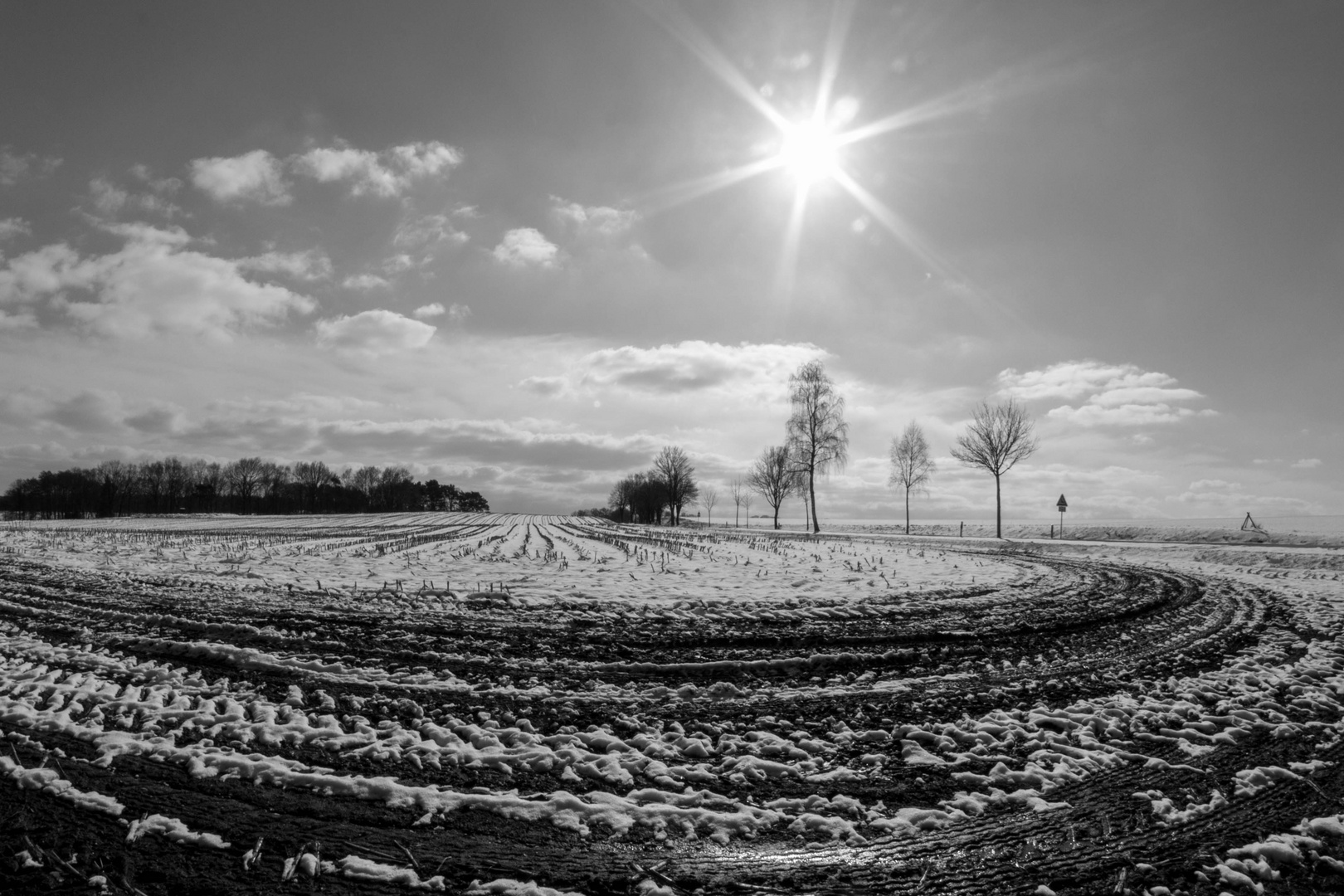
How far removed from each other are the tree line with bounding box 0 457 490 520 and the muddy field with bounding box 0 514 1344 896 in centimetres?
12723

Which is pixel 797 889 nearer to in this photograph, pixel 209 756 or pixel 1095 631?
pixel 209 756

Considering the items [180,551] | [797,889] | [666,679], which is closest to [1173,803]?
[797,889]

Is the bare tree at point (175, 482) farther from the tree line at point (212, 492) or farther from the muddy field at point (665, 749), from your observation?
the muddy field at point (665, 749)

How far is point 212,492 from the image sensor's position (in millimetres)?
120312

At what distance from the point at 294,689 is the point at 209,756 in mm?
1777

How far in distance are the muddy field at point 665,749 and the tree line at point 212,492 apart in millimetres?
127227

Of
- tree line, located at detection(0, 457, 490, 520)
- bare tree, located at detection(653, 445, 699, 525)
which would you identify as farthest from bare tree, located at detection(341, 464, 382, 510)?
bare tree, located at detection(653, 445, 699, 525)

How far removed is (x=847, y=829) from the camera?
148 inches

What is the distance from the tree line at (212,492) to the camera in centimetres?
11006

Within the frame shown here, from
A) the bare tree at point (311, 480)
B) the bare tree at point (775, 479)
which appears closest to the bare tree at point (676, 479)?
the bare tree at point (775, 479)

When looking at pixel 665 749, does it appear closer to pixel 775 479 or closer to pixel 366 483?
pixel 775 479

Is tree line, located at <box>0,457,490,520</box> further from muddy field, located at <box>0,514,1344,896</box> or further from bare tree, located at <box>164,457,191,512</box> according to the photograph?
muddy field, located at <box>0,514,1344,896</box>

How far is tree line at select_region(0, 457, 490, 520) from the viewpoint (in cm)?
11006

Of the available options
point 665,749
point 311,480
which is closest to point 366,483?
point 311,480
